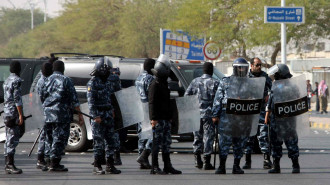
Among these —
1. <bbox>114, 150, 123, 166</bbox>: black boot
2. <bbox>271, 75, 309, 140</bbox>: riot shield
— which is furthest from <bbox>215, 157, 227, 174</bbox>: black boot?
<bbox>114, 150, 123, 166</bbox>: black boot

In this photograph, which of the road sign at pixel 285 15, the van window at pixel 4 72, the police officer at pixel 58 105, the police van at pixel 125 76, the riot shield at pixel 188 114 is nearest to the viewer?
the police officer at pixel 58 105

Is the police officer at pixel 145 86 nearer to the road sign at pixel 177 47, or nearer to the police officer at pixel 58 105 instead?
the police officer at pixel 58 105

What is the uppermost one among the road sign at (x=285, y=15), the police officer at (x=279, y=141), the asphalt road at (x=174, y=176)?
the road sign at (x=285, y=15)

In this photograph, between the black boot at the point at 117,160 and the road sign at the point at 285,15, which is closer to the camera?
the black boot at the point at 117,160

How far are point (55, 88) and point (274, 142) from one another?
3346mm

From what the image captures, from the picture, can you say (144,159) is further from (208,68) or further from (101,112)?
(208,68)

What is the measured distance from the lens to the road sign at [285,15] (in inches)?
1008

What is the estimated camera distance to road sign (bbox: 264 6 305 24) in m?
25.6

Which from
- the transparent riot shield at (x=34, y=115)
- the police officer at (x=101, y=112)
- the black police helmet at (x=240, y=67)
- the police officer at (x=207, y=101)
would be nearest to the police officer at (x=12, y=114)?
the transparent riot shield at (x=34, y=115)

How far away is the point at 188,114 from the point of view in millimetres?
13164

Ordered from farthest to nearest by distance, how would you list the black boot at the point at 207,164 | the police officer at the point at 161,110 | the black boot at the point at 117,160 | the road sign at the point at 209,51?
the road sign at the point at 209,51 → the black boot at the point at 117,160 → the black boot at the point at 207,164 → the police officer at the point at 161,110

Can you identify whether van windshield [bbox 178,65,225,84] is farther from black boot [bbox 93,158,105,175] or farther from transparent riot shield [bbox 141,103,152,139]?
black boot [bbox 93,158,105,175]

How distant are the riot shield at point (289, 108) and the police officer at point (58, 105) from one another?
2.97m

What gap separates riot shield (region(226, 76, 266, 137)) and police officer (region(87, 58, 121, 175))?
171 cm
